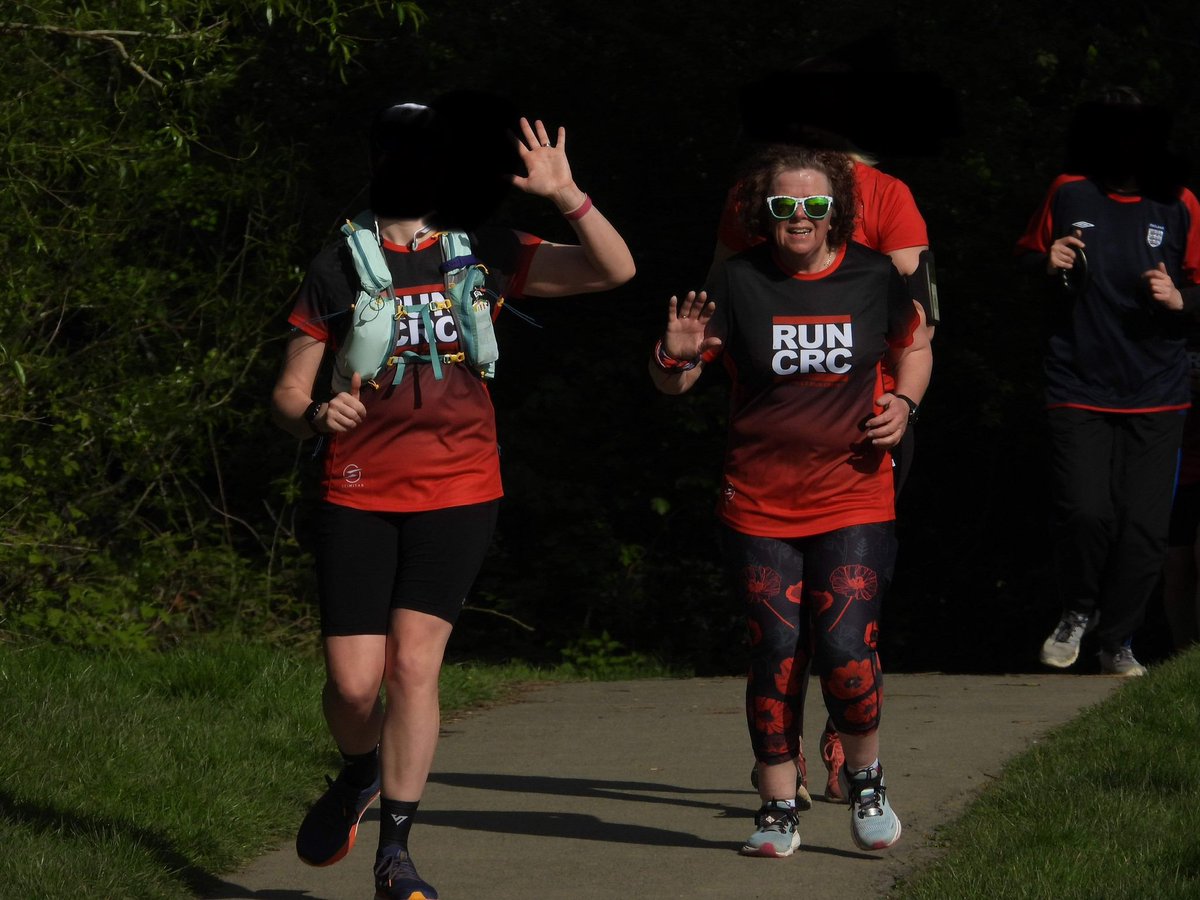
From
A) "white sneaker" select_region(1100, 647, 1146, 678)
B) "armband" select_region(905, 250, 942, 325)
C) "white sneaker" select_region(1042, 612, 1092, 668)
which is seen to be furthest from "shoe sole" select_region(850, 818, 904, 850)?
"white sneaker" select_region(1100, 647, 1146, 678)

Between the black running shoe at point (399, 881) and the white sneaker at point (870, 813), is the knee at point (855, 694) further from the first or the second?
the black running shoe at point (399, 881)

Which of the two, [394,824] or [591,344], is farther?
[591,344]

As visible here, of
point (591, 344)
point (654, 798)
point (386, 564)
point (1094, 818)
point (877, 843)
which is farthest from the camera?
point (591, 344)

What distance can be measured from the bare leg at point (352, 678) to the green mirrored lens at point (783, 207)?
1546mm

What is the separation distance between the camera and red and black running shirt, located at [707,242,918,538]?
5098 millimetres

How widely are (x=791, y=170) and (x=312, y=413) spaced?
1.49 meters

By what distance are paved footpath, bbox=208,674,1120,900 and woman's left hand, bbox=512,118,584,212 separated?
1.77m

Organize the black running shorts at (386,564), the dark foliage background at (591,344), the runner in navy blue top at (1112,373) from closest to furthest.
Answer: the black running shorts at (386,564)
the runner in navy blue top at (1112,373)
the dark foliage background at (591,344)

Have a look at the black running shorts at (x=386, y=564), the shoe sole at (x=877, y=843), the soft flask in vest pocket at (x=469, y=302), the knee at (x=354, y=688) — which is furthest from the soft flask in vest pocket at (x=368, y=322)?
the shoe sole at (x=877, y=843)

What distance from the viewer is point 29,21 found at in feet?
26.2

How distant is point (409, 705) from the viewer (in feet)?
15.3

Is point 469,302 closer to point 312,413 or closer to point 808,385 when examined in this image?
point 312,413

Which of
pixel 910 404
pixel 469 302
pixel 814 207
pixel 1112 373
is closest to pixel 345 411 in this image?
pixel 469 302

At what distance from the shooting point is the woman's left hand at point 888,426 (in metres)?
5.04
